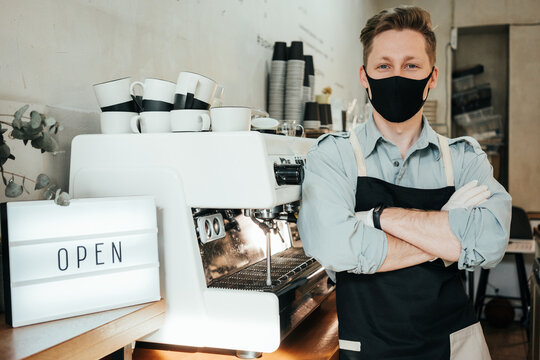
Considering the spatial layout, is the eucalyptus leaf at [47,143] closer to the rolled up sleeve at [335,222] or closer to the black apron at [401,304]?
the rolled up sleeve at [335,222]

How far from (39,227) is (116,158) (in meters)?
0.37

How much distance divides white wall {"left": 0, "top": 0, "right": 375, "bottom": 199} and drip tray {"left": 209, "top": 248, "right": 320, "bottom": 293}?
559mm

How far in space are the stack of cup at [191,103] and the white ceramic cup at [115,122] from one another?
140mm

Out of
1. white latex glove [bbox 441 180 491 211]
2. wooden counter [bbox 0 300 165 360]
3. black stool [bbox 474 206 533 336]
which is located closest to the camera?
wooden counter [bbox 0 300 165 360]

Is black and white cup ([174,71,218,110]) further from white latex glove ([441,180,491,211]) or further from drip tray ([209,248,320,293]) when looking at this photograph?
white latex glove ([441,180,491,211])

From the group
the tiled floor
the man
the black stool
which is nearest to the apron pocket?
the man

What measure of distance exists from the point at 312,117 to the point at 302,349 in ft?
5.11

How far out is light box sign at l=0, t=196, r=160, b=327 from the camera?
96cm

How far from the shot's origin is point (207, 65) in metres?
2.20

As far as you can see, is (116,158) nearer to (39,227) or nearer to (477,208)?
(39,227)

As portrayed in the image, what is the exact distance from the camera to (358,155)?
1.51 m

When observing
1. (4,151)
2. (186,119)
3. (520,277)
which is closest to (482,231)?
(186,119)

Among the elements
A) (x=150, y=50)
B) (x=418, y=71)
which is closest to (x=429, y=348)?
(x=418, y=71)

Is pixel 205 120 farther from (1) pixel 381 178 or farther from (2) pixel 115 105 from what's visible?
(1) pixel 381 178
